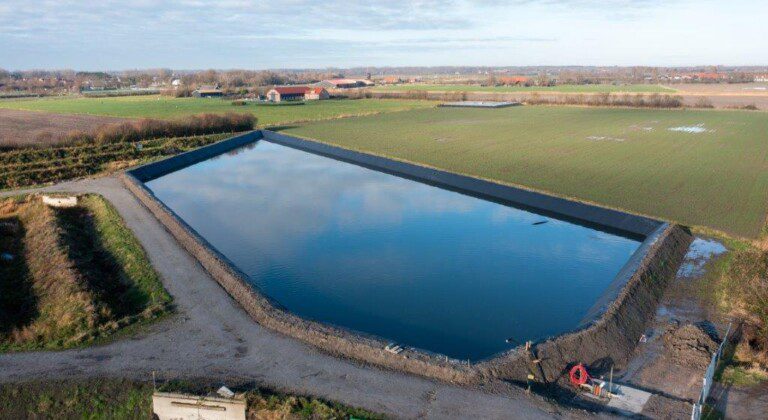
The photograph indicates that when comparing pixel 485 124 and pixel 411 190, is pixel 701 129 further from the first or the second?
pixel 411 190

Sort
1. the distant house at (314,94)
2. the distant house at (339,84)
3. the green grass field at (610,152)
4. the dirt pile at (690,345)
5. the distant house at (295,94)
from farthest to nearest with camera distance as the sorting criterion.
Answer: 1. the distant house at (339,84)
2. the distant house at (314,94)
3. the distant house at (295,94)
4. the green grass field at (610,152)
5. the dirt pile at (690,345)

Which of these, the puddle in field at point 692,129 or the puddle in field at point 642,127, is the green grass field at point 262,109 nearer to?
the puddle in field at point 642,127

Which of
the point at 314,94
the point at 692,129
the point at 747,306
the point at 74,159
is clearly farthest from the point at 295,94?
the point at 747,306

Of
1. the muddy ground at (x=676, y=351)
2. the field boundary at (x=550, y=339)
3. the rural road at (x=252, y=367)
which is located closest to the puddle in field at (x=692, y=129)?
the field boundary at (x=550, y=339)

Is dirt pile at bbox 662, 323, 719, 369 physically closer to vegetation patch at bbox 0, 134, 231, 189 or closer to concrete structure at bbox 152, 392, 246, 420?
concrete structure at bbox 152, 392, 246, 420

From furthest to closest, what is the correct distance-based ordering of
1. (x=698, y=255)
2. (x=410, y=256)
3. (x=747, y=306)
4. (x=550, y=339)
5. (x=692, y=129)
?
1. (x=692, y=129)
2. (x=410, y=256)
3. (x=698, y=255)
4. (x=747, y=306)
5. (x=550, y=339)

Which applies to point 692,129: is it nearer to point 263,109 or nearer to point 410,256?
point 410,256
